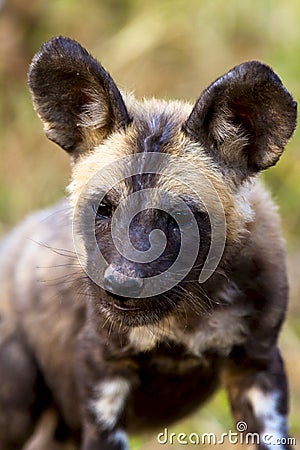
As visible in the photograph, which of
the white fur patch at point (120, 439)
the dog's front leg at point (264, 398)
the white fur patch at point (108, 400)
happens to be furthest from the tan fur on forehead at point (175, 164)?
the white fur patch at point (120, 439)

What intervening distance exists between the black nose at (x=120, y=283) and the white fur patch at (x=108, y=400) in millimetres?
847

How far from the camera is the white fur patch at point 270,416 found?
4.21 metres

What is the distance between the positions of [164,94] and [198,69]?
422 mm

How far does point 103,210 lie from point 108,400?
3.14ft

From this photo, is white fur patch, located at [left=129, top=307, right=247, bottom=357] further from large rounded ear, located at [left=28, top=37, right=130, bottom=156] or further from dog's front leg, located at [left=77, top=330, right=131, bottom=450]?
large rounded ear, located at [left=28, top=37, right=130, bottom=156]

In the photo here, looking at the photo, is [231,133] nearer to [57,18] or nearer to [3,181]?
[3,181]

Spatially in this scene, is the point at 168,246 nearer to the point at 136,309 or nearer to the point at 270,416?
the point at 136,309

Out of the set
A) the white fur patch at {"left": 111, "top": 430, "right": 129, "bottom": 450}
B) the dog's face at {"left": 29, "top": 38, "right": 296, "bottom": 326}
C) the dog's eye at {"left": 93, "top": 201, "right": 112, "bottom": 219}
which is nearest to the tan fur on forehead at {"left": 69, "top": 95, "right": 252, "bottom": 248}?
the dog's face at {"left": 29, "top": 38, "right": 296, "bottom": 326}

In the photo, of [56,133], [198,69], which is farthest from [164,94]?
[56,133]

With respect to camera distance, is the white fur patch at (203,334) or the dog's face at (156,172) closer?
the dog's face at (156,172)

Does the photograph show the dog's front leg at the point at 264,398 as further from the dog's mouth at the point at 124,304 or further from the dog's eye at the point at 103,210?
the dog's eye at the point at 103,210

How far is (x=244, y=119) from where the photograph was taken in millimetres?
3904

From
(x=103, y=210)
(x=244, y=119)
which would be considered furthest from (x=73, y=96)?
(x=244, y=119)

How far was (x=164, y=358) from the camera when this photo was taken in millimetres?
4234
